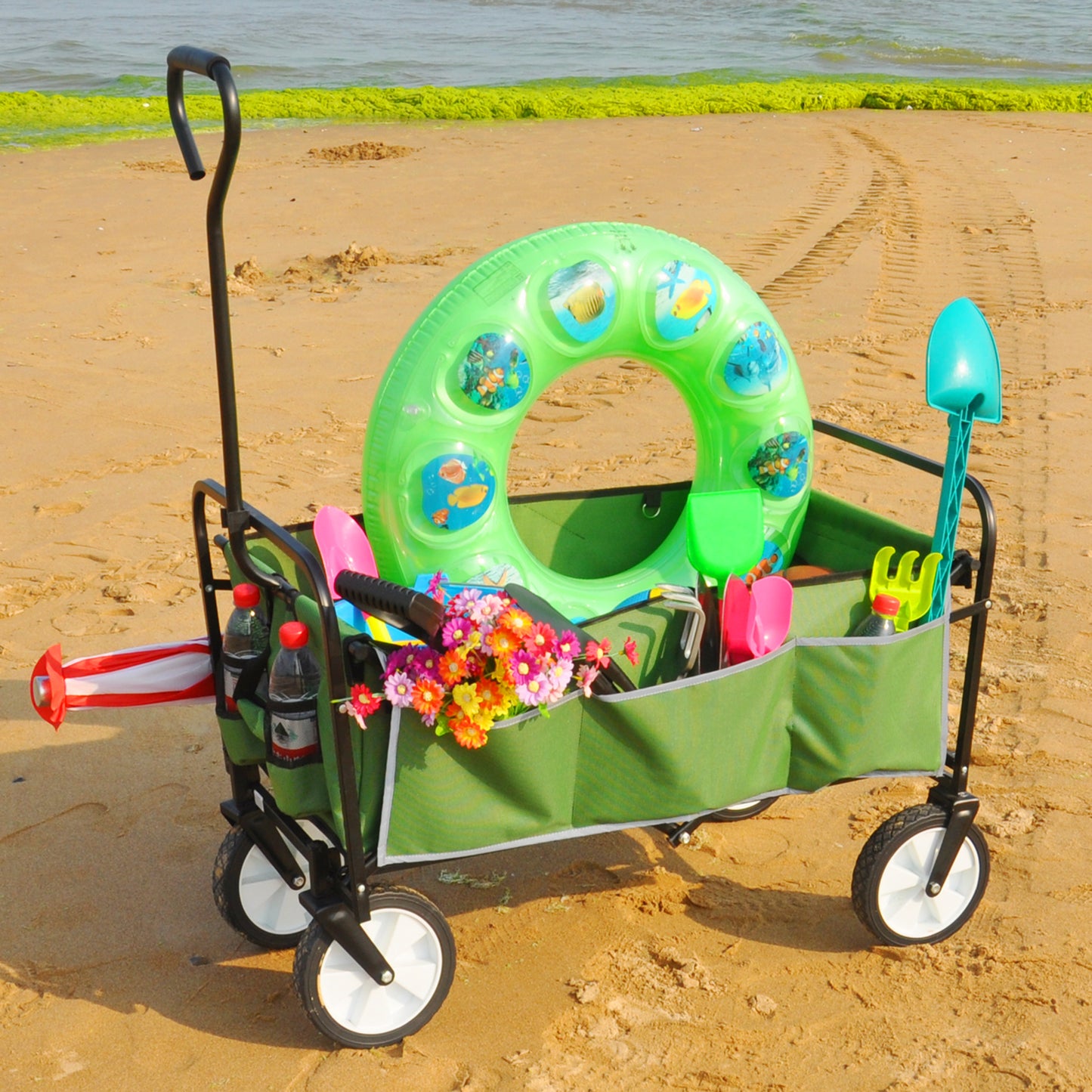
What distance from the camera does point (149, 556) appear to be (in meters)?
4.71

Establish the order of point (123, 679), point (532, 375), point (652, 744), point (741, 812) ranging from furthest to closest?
point (741, 812) → point (532, 375) → point (123, 679) → point (652, 744)

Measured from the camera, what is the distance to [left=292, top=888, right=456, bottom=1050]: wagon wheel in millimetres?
2447

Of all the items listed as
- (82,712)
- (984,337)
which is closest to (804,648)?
(984,337)

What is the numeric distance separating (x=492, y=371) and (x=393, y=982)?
1283 mm

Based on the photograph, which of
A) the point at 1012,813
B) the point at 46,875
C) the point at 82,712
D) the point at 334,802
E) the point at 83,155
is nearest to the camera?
the point at 334,802

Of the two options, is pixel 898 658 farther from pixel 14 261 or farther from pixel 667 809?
pixel 14 261

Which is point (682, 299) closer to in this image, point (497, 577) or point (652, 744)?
point (497, 577)

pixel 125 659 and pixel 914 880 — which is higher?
pixel 125 659

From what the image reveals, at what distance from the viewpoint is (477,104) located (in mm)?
14547

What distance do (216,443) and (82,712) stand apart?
210 centimetres

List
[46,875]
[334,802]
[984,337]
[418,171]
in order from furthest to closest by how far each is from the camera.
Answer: [418,171] < [46,875] < [984,337] < [334,802]

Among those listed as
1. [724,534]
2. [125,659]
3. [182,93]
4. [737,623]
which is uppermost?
[182,93]

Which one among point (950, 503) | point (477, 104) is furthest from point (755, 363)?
point (477, 104)

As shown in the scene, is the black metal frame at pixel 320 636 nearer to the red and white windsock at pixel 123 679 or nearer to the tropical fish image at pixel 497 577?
the red and white windsock at pixel 123 679
